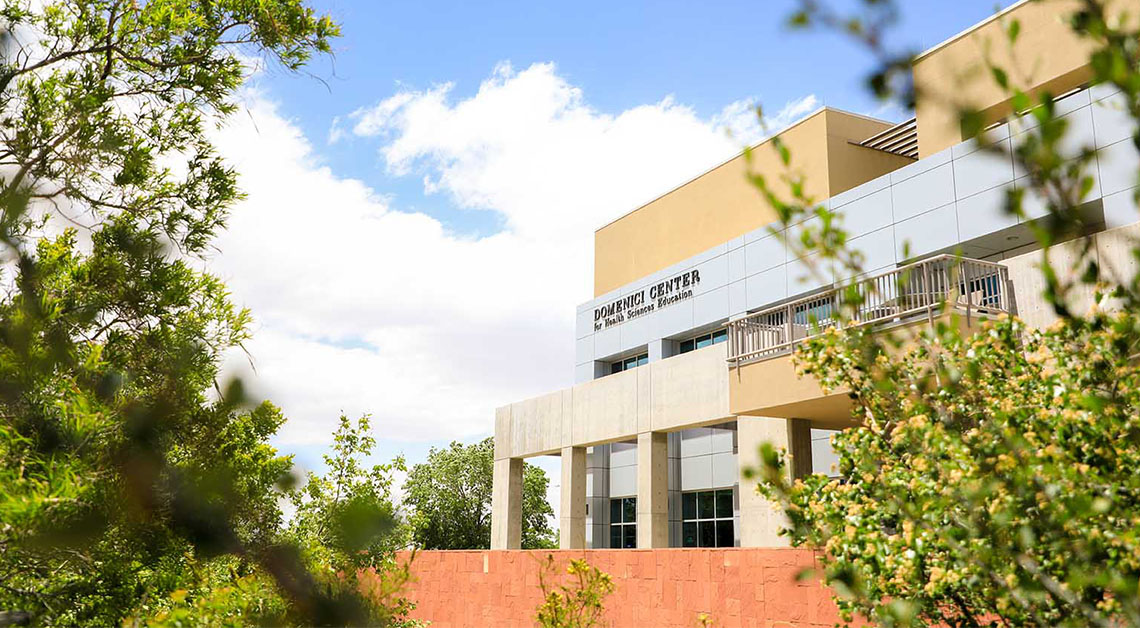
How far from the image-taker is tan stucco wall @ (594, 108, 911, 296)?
76.6 ft

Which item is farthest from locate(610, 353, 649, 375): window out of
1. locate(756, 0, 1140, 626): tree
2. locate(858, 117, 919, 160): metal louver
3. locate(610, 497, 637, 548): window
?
locate(756, 0, 1140, 626): tree

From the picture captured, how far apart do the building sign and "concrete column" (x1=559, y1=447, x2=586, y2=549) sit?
5248mm

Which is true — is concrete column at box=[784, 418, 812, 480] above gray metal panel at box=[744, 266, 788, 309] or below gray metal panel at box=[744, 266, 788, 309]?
below

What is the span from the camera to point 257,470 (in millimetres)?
2686

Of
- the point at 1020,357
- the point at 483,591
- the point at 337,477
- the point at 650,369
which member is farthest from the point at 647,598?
the point at 1020,357

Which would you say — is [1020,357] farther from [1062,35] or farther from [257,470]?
[1062,35]

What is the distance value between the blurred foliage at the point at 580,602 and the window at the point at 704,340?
10.8 meters

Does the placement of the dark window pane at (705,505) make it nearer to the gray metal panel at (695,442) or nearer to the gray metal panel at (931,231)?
the gray metal panel at (695,442)

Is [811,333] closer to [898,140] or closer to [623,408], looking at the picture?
[623,408]

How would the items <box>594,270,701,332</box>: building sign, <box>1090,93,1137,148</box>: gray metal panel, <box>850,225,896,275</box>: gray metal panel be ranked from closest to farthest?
<box>1090,93,1137,148</box>: gray metal panel, <box>850,225,896,275</box>: gray metal panel, <box>594,270,701,332</box>: building sign

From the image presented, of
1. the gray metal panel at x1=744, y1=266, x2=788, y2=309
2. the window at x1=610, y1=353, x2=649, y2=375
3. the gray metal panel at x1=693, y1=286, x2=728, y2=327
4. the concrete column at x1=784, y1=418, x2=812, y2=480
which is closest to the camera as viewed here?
the concrete column at x1=784, y1=418, x2=812, y2=480

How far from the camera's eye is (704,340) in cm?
2636

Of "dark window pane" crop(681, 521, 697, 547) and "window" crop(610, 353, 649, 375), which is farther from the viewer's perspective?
"window" crop(610, 353, 649, 375)

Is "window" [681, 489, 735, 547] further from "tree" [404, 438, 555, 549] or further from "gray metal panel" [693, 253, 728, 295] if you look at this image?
"tree" [404, 438, 555, 549]
